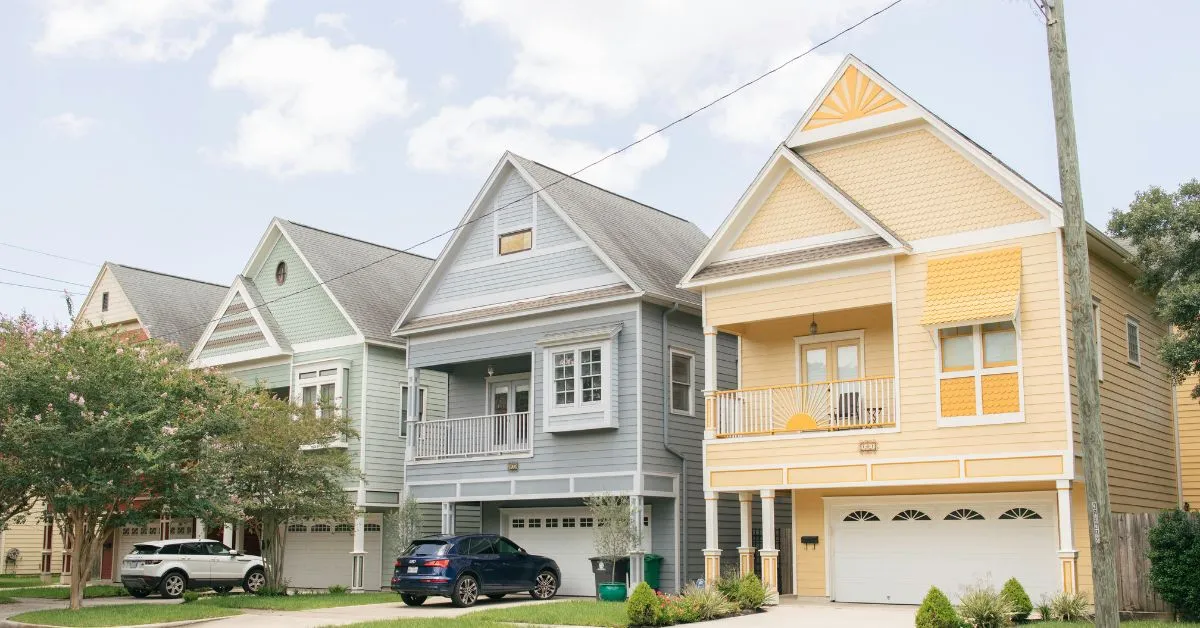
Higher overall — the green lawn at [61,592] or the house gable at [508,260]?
the house gable at [508,260]

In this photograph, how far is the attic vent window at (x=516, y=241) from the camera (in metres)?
29.4

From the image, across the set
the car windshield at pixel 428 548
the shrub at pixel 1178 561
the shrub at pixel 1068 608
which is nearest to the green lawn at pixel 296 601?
the car windshield at pixel 428 548

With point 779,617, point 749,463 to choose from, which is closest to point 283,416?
point 749,463

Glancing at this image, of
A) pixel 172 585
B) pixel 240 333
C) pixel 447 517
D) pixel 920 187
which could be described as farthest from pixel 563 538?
pixel 240 333

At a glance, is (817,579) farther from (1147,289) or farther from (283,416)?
(283,416)

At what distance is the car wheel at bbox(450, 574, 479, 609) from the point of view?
79.0 ft

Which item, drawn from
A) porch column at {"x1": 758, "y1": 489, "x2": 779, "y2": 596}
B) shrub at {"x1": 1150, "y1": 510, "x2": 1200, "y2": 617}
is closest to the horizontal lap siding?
porch column at {"x1": 758, "y1": 489, "x2": 779, "y2": 596}

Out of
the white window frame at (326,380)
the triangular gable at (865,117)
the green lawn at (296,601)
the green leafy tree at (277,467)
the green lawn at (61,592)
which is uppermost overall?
the triangular gable at (865,117)

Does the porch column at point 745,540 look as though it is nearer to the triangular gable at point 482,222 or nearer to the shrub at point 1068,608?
the shrub at point 1068,608

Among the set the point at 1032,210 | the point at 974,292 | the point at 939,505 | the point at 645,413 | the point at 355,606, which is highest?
the point at 1032,210

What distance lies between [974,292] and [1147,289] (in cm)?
427

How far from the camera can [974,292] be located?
69.3ft

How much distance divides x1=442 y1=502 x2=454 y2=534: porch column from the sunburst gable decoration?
41.5ft

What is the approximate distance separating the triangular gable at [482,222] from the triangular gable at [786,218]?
151 inches
